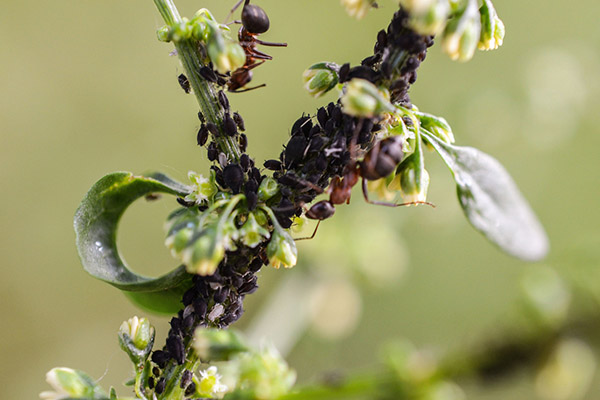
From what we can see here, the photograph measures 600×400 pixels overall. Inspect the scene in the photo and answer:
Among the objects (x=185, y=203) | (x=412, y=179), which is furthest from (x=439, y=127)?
(x=185, y=203)

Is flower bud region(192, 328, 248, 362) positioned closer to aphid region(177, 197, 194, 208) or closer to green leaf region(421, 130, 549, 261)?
aphid region(177, 197, 194, 208)

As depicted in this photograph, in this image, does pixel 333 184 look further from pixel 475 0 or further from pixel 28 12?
pixel 28 12

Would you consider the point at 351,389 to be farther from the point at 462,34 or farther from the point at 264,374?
the point at 462,34

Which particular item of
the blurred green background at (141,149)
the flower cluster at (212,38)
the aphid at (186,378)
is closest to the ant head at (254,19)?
the flower cluster at (212,38)

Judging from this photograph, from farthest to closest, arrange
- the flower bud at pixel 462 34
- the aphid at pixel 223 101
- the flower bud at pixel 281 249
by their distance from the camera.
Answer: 1. the aphid at pixel 223 101
2. the flower bud at pixel 281 249
3. the flower bud at pixel 462 34

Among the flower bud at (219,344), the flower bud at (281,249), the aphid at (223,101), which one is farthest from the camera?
the aphid at (223,101)

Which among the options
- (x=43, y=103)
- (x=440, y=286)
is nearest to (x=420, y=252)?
(x=440, y=286)

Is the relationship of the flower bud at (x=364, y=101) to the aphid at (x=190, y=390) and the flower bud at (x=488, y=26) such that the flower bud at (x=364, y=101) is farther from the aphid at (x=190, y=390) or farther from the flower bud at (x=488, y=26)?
the aphid at (x=190, y=390)
